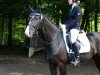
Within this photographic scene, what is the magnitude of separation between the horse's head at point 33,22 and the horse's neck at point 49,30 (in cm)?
25

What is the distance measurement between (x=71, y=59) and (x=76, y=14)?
1.11 metres

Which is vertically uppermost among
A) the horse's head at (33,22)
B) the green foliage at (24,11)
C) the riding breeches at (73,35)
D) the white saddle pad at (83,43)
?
the green foliage at (24,11)

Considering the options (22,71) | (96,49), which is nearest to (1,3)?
(22,71)

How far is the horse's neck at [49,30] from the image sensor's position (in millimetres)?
6562

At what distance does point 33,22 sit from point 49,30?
60 cm

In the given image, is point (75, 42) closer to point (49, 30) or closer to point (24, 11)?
point (49, 30)

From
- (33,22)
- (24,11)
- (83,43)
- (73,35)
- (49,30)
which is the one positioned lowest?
(83,43)

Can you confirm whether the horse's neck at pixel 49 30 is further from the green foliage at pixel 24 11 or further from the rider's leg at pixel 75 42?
the green foliage at pixel 24 11

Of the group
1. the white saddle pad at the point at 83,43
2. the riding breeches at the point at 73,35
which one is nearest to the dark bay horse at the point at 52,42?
the riding breeches at the point at 73,35

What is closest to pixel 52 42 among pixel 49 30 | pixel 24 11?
pixel 49 30

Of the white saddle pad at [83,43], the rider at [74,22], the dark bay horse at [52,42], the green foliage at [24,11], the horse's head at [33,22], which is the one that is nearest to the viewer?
the horse's head at [33,22]

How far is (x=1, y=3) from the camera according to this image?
16359mm

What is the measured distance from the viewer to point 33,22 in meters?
6.20

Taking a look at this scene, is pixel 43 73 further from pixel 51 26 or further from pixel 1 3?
pixel 1 3
